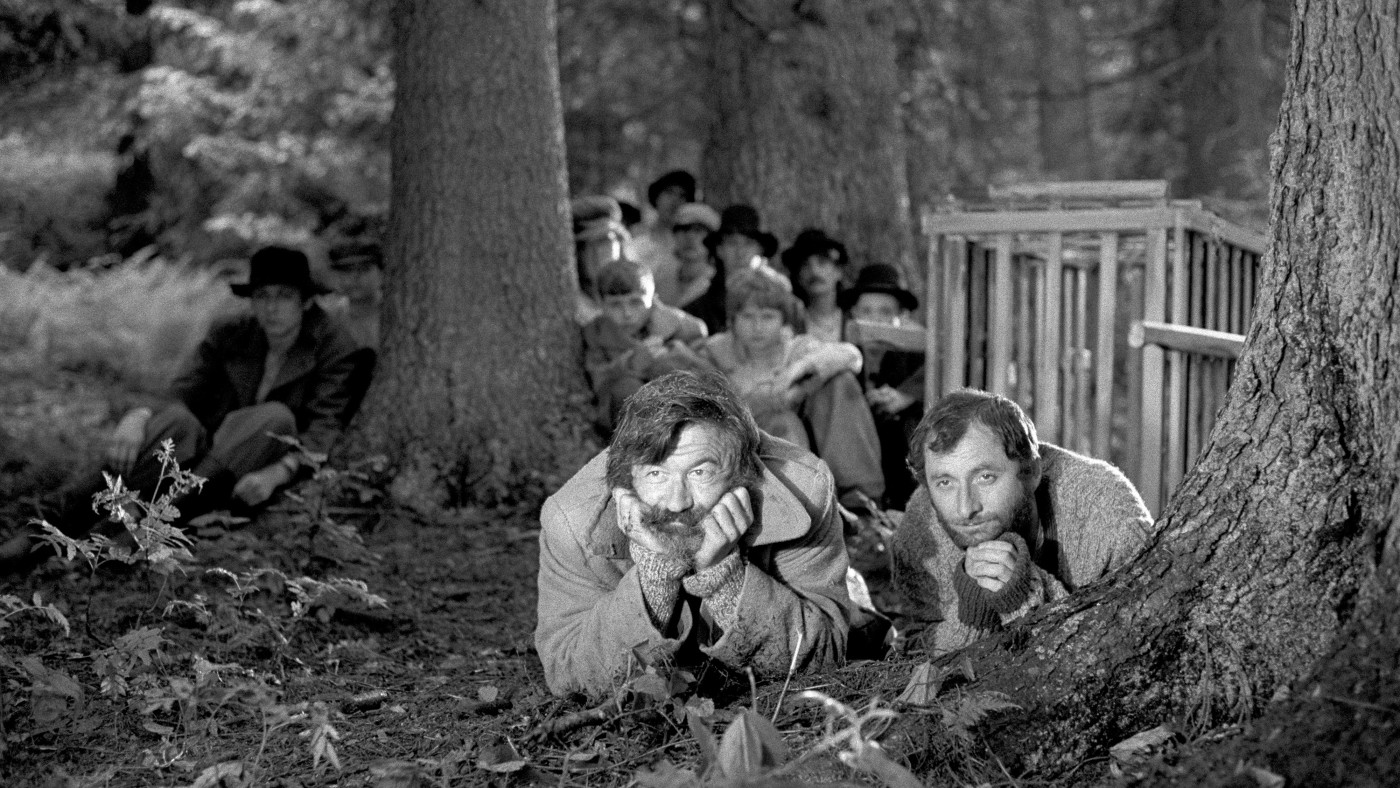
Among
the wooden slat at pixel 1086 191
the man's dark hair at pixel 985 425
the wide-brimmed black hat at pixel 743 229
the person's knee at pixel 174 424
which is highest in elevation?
the wooden slat at pixel 1086 191

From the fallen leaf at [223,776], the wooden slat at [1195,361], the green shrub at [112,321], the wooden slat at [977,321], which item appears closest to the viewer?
the fallen leaf at [223,776]

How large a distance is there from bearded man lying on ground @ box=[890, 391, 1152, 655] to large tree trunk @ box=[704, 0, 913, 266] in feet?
18.8

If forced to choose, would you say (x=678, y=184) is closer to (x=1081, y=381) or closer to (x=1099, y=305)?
(x=1081, y=381)

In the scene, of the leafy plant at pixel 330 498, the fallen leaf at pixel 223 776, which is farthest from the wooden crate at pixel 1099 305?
the fallen leaf at pixel 223 776

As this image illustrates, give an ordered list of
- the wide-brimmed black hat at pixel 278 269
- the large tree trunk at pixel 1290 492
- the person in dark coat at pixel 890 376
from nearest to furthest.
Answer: the large tree trunk at pixel 1290 492, the person in dark coat at pixel 890 376, the wide-brimmed black hat at pixel 278 269

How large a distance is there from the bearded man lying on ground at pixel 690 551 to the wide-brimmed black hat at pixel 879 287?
424 centimetres

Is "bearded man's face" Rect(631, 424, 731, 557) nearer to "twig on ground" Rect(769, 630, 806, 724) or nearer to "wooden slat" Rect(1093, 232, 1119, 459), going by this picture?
"twig on ground" Rect(769, 630, 806, 724)

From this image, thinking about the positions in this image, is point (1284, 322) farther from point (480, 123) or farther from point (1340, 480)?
point (480, 123)

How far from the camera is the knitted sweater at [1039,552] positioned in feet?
13.9

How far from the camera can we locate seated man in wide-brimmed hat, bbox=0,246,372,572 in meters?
7.37

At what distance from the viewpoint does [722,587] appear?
425cm

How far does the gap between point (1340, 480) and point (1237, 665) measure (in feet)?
1.61

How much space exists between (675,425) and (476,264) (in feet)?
12.5

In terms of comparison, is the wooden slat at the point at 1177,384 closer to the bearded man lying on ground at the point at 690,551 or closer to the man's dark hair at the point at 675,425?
the bearded man lying on ground at the point at 690,551
